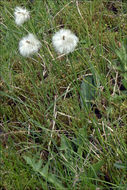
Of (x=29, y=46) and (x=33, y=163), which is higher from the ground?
(x=29, y=46)

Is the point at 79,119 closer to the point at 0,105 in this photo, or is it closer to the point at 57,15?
the point at 0,105

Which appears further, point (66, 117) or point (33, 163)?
point (66, 117)

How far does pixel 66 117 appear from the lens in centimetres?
177

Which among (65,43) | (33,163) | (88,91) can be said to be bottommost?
(33,163)

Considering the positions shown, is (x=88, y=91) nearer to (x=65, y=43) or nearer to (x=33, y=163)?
(x=65, y=43)

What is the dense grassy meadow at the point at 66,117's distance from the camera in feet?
4.75

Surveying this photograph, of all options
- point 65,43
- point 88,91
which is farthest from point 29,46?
point 88,91

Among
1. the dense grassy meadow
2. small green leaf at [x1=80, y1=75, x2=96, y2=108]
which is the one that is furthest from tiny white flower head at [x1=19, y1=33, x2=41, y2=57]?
small green leaf at [x1=80, y1=75, x2=96, y2=108]

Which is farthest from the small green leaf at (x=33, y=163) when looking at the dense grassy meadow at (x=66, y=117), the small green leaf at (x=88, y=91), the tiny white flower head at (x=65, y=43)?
the tiny white flower head at (x=65, y=43)

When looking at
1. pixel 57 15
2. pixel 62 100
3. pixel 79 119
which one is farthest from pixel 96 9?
pixel 79 119

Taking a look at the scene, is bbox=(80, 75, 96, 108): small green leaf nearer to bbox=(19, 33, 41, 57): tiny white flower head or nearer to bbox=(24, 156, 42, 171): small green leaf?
bbox=(19, 33, 41, 57): tiny white flower head

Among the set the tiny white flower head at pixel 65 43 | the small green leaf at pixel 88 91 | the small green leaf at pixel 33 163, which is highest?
the tiny white flower head at pixel 65 43

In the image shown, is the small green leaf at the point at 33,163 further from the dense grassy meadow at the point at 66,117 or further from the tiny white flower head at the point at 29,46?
the tiny white flower head at the point at 29,46

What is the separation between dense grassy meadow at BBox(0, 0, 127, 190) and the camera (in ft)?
4.75
